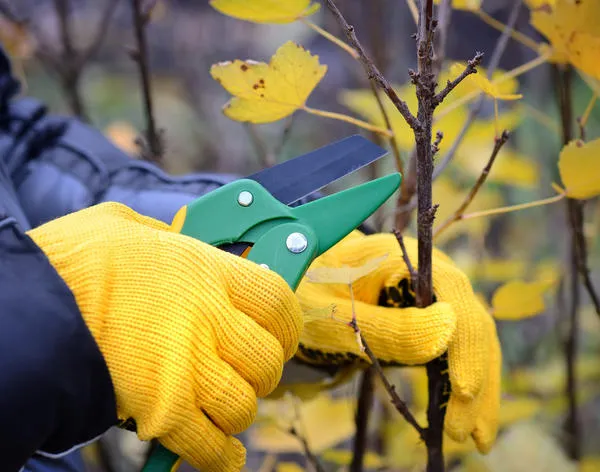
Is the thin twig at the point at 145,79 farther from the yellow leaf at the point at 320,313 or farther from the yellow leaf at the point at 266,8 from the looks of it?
the yellow leaf at the point at 320,313

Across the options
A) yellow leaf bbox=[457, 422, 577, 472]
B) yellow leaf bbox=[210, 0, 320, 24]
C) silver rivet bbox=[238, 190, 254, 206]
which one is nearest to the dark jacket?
silver rivet bbox=[238, 190, 254, 206]

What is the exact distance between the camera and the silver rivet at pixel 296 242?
1.99 feet

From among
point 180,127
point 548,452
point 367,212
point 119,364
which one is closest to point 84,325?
point 119,364

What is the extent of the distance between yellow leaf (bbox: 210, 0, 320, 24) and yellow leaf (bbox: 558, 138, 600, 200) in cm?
26

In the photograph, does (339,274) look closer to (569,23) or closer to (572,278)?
(569,23)

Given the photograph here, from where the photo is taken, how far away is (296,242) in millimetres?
609

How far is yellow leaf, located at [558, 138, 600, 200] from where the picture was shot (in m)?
0.63

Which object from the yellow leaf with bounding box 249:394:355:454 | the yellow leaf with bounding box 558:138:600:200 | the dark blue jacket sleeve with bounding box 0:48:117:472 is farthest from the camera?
the yellow leaf with bounding box 249:394:355:454

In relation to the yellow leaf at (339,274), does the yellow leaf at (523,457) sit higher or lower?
lower

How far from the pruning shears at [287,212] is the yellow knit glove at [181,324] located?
4 cm

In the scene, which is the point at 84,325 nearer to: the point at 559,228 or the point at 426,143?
the point at 426,143

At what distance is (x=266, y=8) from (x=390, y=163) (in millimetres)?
1587

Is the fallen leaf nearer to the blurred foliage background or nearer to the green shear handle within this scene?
the blurred foliage background

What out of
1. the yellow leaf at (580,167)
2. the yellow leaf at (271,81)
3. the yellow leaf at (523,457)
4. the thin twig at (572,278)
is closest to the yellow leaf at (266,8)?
the yellow leaf at (271,81)
